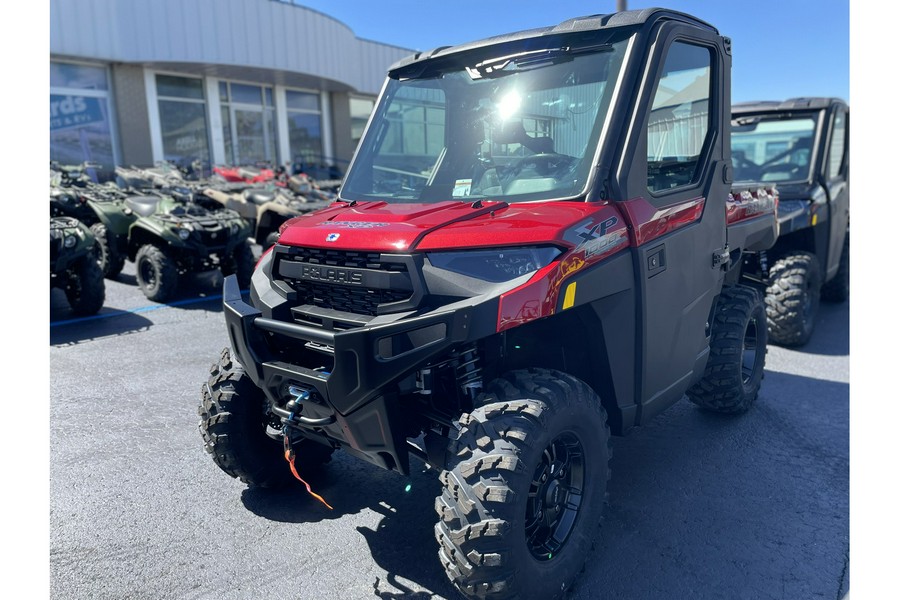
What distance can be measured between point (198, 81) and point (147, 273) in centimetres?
1264

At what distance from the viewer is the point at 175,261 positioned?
27.5 ft

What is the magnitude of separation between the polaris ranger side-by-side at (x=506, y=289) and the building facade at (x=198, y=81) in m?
14.4

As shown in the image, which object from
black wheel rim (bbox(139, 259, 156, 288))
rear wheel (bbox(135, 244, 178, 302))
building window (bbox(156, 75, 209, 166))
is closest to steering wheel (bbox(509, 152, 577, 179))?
rear wheel (bbox(135, 244, 178, 302))

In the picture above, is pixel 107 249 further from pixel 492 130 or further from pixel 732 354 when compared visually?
pixel 732 354

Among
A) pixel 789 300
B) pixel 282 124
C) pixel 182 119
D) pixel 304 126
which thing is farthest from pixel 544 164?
pixel 304 126

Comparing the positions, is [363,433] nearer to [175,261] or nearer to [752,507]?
[752,507]

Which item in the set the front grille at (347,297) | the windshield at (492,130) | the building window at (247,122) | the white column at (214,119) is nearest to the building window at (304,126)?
the building window at (247,122)

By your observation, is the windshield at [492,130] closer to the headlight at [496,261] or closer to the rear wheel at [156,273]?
the headlight at [496,261]

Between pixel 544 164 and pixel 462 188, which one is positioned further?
pixel 462 188

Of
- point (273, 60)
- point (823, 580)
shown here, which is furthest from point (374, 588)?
point (273, 60)

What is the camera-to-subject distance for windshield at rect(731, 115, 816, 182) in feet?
22.3

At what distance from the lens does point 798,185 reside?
6555 mm

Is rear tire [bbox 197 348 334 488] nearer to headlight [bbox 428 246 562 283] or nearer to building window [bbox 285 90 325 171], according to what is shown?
headlight [bbox 428 246 562 283]

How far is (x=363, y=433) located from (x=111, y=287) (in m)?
7.70
